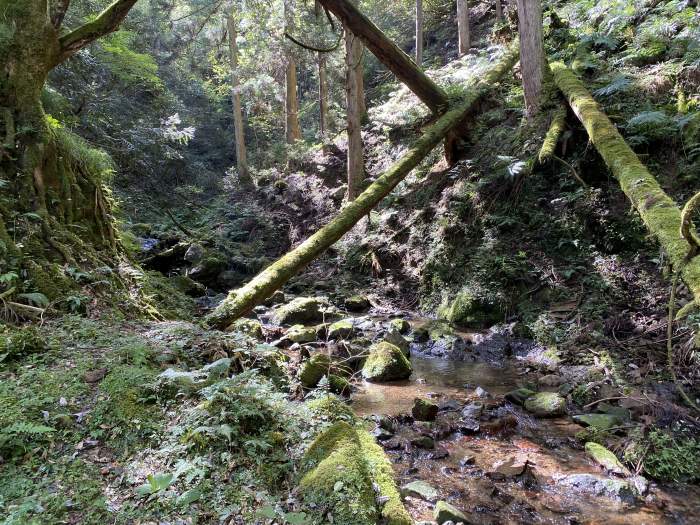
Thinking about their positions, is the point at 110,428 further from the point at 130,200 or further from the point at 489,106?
the point at 130,200

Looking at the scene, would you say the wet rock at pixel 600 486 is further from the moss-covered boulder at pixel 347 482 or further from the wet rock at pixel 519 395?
the moss-covered boulder at pixel 347 482

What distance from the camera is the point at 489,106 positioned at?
12.1m

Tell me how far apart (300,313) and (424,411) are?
4.81 metres

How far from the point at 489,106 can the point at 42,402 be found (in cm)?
1191

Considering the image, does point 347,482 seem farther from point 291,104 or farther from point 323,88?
point 291,104

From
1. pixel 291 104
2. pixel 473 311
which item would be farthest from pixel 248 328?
pixel 291 104

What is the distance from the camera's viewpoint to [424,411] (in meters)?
5.47

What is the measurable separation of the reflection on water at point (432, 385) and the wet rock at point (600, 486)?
6.77 ft

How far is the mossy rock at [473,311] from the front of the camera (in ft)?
27.9

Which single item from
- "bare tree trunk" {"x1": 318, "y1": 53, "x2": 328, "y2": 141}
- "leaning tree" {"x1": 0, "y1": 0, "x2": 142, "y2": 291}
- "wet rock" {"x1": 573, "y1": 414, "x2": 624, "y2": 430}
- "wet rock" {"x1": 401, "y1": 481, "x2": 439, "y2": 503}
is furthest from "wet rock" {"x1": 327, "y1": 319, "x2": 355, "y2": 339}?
"bare tree trunk" {"x1": 318, "y1": 53, "x2": 328, "y2": 141}

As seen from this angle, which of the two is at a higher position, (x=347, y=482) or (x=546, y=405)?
(x=347, y=482)

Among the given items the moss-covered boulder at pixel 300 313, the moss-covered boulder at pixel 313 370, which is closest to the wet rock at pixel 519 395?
the moss-covered boulder at pixel 313 370

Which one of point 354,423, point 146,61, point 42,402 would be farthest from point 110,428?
point 146,61

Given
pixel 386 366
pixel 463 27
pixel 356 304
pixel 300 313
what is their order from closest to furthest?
pixel 386 366 → pixel 300 313 → pixel 356 304 → pixel 463 27
